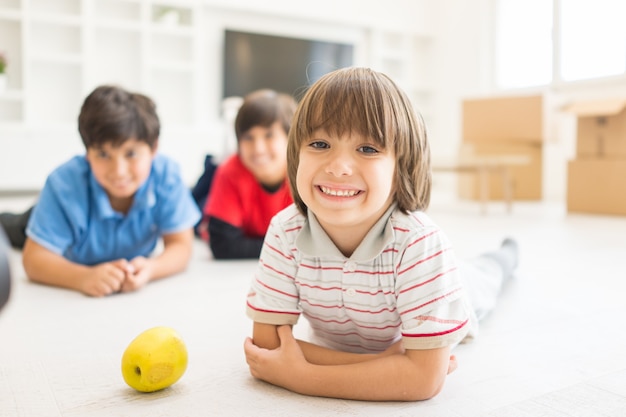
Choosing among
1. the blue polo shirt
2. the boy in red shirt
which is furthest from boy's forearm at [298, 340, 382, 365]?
the boy in red shirt

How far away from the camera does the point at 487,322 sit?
1150 mm

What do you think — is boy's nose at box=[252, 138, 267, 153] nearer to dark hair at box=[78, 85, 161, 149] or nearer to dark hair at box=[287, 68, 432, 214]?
dark hair at box=[78, 85, 161, 149]

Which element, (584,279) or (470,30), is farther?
(470,30)

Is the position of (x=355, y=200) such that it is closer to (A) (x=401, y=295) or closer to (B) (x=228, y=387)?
(A) (x=401, y=295)

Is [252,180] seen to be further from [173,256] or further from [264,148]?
[173,256]

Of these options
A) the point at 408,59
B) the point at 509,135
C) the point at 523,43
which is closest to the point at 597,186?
the point at 509,135

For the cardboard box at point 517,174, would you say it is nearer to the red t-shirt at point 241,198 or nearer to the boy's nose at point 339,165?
the red t-shirt at point 241,198

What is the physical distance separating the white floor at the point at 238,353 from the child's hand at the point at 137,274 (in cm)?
3

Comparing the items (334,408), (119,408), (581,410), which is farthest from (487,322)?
(119,408)

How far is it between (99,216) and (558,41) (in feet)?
14.2

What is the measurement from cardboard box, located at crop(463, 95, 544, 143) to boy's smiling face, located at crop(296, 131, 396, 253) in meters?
3.44

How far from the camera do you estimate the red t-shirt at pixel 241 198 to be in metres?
1.82

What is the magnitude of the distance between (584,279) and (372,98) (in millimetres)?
1096

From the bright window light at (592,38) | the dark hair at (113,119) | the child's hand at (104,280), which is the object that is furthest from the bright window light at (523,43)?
the child's hand at (104,280)
